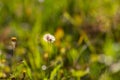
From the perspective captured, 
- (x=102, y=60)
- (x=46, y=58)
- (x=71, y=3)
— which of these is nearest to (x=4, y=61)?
(x=46, y=58)

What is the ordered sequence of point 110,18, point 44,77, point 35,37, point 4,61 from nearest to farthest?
point 44,77
point 4,61
point 35,37
point 110,18

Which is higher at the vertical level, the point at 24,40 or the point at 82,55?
the point at 24,40

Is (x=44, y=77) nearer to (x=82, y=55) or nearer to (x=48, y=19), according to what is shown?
(x=82, y=55)

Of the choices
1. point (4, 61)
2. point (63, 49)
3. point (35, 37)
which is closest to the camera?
point (4, 61)

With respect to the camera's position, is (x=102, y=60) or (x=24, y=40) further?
(x=24, y=40)

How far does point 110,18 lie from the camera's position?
8.23ft

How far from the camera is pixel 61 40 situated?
7.74 ft

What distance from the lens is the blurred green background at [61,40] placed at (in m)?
1.95

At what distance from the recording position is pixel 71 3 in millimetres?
2744

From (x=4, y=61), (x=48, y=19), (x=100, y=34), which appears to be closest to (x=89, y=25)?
(x=100, y=34)

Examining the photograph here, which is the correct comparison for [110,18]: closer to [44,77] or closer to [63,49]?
[63,49]

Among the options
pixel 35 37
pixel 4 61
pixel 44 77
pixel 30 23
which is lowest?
pixel 44 77

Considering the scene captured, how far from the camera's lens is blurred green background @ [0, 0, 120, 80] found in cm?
195

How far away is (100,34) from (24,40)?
50cm
